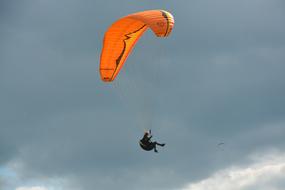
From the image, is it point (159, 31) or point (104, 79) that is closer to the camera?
point (159, 31)

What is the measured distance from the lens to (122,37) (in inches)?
3546

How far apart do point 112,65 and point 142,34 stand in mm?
3332

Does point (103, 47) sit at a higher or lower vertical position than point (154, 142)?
higher

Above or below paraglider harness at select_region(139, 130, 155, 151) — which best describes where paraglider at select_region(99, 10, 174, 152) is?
above

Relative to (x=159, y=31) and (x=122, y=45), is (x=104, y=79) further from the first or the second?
(x=159, y=31)

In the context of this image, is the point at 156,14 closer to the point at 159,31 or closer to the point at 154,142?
the point at 159,31

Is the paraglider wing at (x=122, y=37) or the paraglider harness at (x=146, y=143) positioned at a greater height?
the paraglider wing at (x=122, y=37)

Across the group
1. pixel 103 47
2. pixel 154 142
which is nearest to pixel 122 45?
pixel 103 47

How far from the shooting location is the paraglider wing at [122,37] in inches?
3388

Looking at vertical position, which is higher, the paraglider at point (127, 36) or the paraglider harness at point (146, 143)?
the paraglider at point (127, 36)

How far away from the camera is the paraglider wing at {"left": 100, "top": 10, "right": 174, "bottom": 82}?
8606cm

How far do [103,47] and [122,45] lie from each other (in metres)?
1.63

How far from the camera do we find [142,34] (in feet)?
302

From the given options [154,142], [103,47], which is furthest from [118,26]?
[154,142]
